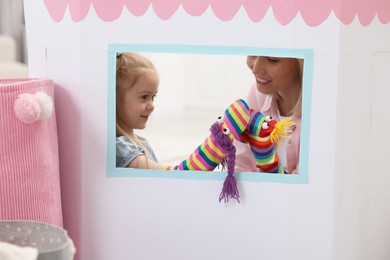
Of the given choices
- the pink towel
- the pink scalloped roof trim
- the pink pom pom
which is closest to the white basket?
the pink towel

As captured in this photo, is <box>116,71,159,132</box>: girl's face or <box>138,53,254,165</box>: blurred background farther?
<box>138,53,254,165</box>: blurred background

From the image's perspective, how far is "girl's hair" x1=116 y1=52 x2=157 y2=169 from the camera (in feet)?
3.31

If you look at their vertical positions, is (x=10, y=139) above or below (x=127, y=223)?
above

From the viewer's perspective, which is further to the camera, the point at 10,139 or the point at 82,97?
the point at 82,97

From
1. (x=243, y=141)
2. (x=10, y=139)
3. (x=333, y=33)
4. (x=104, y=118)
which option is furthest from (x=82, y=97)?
(x=333, y=33)

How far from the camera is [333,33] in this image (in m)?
0.96

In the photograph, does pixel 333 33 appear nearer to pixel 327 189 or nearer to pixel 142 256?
pixel 327 189

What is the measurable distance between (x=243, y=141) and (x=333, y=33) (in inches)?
10.1

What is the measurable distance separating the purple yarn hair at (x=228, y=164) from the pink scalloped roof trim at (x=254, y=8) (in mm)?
207

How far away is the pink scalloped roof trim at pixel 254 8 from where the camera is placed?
3.13 ft

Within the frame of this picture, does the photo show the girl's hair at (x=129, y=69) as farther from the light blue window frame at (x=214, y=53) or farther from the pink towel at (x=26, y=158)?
the pink towel at (x=26, y=158)

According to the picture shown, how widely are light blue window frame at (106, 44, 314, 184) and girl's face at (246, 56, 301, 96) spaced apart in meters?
0.03

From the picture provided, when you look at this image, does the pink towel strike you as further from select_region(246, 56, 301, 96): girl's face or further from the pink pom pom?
select_region(246, 56, 301, 96): girl's face

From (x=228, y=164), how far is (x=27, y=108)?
36cm
